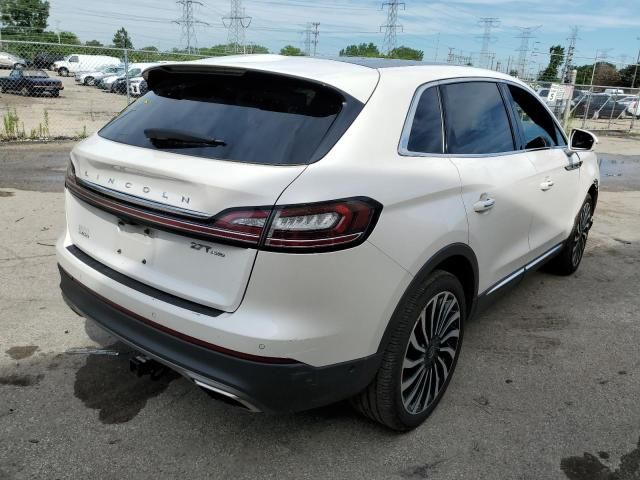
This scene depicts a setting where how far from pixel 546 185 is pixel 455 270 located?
1.32 metres

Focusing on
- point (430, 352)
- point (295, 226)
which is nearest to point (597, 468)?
point (430, 352)

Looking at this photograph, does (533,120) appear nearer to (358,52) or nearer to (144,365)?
(144,365)

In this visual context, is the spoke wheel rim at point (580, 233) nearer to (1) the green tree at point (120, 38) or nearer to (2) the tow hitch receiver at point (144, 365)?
(2) the tow hitch receiver at point (144, 365)

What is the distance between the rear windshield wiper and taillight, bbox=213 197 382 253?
15.9 inches

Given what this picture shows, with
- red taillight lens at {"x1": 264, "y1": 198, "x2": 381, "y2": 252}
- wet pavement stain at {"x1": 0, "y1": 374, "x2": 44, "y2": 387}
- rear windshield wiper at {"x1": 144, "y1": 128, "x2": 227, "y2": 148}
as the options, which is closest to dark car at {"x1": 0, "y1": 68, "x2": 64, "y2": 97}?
wet pavement stain at {"x1": 0, "y1": 374, "x2": 44, "y2": 387}

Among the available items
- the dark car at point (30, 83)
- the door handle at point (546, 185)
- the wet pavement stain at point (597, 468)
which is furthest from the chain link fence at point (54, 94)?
the wet pavement stain at point (597, 468)

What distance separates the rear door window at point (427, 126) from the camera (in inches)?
101

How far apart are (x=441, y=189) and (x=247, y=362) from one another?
120 cm

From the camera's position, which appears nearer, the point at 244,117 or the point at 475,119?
the point at 244,117

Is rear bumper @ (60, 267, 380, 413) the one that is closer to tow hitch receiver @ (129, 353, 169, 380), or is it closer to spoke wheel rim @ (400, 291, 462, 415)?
tow hitch receiver @ (129, 353, 169, 380)

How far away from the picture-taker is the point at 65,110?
2077cm

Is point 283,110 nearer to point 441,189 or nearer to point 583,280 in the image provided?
point 441,189

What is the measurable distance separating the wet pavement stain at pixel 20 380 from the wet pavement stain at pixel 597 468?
276cm

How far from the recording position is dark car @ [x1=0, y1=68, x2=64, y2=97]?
22431 millimetres
